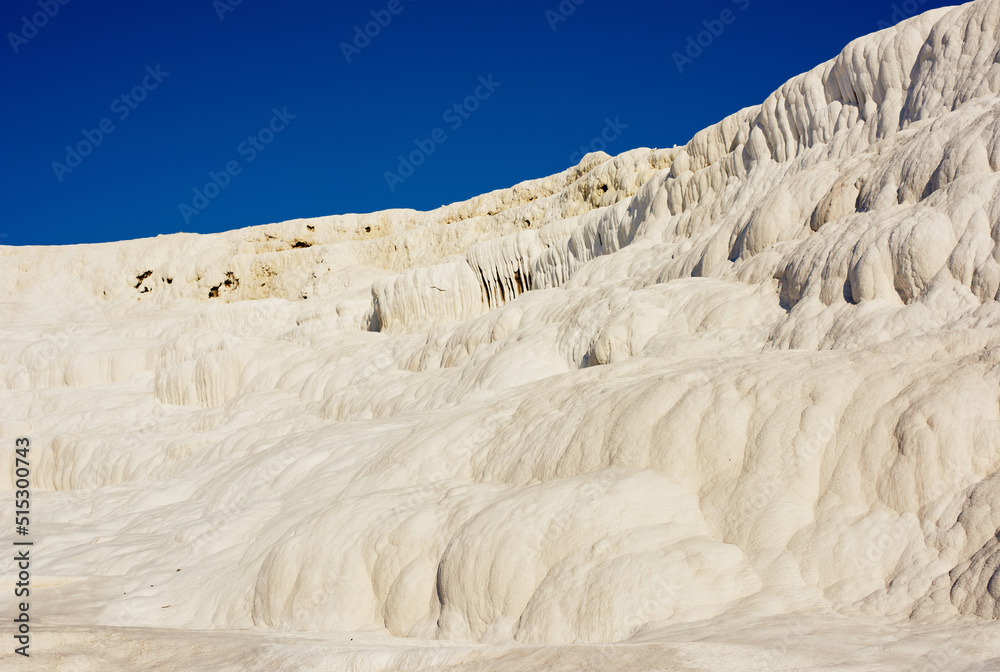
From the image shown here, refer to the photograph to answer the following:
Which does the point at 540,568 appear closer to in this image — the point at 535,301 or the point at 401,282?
the point at 535,301

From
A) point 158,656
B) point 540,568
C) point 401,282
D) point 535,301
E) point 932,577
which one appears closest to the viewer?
point 932,577

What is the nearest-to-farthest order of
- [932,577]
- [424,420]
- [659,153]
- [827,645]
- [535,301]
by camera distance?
[827,645]
[932,577]
[424,420]
[535,301]
[659,153]

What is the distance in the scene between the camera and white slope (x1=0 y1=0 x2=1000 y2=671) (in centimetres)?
511

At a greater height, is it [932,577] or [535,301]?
[535,301]

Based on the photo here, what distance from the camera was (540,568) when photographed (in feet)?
20.1

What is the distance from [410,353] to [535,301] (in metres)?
3.42

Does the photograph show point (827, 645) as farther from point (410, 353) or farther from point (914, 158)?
point (410, 353)

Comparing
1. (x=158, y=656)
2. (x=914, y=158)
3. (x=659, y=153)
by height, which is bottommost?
(x=158, y=656)

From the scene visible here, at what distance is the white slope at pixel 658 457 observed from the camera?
511cm

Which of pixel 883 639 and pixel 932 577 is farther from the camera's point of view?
pixel 932 577

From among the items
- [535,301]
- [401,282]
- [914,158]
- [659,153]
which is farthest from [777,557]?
[659,153]

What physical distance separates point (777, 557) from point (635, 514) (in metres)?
1.13

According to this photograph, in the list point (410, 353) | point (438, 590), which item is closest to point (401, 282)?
point (410, 353)

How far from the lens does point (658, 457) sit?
6750 millimetres
